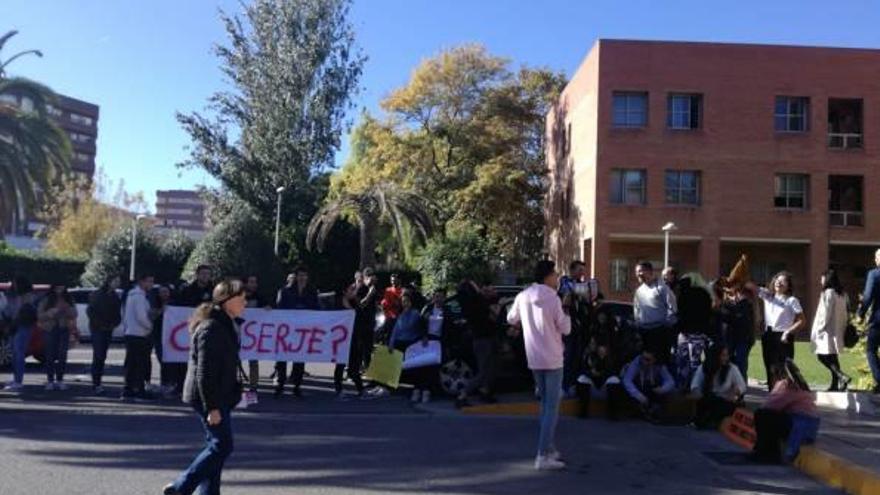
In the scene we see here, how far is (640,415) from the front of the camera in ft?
37.9

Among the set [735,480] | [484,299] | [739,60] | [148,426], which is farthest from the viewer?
[739,60]

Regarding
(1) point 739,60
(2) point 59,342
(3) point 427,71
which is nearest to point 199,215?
(3) point 427,71

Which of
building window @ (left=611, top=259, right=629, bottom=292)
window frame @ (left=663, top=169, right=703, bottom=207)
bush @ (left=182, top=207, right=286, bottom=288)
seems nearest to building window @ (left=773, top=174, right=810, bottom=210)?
window frame @ (left=663, top=169, right=703, bottom=207)

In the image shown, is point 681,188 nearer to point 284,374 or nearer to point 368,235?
point 368,235

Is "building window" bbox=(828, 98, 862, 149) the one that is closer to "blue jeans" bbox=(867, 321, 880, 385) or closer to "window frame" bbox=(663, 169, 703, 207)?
"window frame" bbox=(663, 169, 703, 207)

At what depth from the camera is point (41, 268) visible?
42.3 meters

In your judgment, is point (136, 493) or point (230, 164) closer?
point (136, 493)

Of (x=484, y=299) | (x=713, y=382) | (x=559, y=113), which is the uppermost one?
(x=559, y=113)

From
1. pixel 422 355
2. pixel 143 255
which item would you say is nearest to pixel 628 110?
pixel 143 255

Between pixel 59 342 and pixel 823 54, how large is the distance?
115ft

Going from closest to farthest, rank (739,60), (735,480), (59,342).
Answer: (735,480), (59,342), (739,60)

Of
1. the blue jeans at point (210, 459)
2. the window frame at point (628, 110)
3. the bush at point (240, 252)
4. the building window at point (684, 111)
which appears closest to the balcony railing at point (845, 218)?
the building window at point (684, 111)

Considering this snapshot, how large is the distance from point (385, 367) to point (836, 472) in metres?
6.82

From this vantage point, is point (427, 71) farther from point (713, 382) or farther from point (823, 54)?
point (713, 382)
